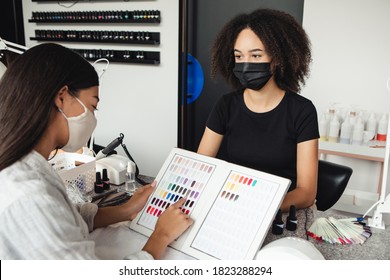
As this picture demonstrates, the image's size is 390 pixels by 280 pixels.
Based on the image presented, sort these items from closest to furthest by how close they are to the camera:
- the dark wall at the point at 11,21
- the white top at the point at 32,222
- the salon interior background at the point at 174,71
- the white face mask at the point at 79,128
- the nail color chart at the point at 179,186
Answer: the white top at the point at 32,222 < the white face mask at the point at 79,128 < the nail color chart at the point at 179,186 < the salon interior background at the point at 174,71 < the dark wall at the point at 11,21

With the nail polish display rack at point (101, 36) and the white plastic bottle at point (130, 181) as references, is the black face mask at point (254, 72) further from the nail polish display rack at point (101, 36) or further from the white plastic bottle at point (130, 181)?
the nail polish display rack at point (101, 36)

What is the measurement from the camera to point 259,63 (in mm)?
1420

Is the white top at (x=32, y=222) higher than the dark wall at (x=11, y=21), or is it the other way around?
the dark wall at (x=11, y=21)

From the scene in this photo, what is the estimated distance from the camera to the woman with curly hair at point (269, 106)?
4.64 ft

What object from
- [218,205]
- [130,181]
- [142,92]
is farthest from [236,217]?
[142,92]

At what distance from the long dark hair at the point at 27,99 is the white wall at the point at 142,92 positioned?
7.11 feet

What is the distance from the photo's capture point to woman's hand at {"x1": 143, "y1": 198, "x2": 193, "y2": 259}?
0.90m

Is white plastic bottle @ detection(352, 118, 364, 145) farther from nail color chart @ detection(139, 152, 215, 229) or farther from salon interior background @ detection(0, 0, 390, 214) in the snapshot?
nail color chart @ detection(139, 152, 215, 229)

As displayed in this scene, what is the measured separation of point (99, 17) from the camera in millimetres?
3037

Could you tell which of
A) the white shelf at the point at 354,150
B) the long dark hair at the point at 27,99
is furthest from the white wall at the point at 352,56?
the long dark hair at the point at 27,99

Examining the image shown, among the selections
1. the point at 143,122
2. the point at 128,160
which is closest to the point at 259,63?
the point at 128,160

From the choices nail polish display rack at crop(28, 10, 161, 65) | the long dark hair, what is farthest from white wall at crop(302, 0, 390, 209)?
the long dark hair

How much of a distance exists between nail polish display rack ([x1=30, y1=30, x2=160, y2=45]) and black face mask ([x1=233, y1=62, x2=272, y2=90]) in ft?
5.23

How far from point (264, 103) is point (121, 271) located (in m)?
0.95
